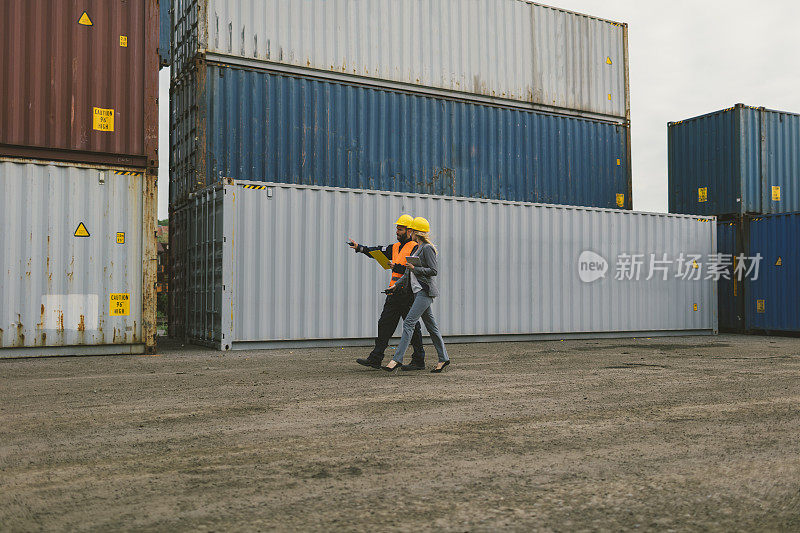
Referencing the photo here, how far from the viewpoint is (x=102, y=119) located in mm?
10195

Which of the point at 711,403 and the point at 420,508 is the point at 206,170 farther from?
the point at 420,508

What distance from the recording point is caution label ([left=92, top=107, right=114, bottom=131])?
10.1 meters

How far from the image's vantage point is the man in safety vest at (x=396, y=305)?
817 centimetres

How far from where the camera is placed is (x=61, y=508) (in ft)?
10.2

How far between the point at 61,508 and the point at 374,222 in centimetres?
949

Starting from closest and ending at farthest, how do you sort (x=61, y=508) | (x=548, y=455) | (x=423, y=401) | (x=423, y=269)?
(x=61, y=508)
(x=548, y=455)
(x=423, y=401)
(x=423, y=269)

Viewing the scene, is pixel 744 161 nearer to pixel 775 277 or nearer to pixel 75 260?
pixel 775 277

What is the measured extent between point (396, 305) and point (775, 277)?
11.6 metres

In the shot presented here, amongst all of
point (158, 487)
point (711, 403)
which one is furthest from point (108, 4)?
point (711, 403)

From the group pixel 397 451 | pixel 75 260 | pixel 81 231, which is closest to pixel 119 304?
pixel 75 260

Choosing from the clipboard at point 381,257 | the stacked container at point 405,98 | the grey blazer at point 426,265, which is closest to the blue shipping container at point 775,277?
the stacked container at point 405,98

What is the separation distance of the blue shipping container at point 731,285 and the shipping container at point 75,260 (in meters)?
13.5

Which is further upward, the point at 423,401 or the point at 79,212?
the point at 79,212

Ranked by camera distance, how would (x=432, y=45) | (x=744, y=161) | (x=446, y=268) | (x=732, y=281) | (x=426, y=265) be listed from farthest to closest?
(x=732, y=281), (x=744, y=161), (x=432, y=45), (x=446, y=268), (x=426, y=265)
